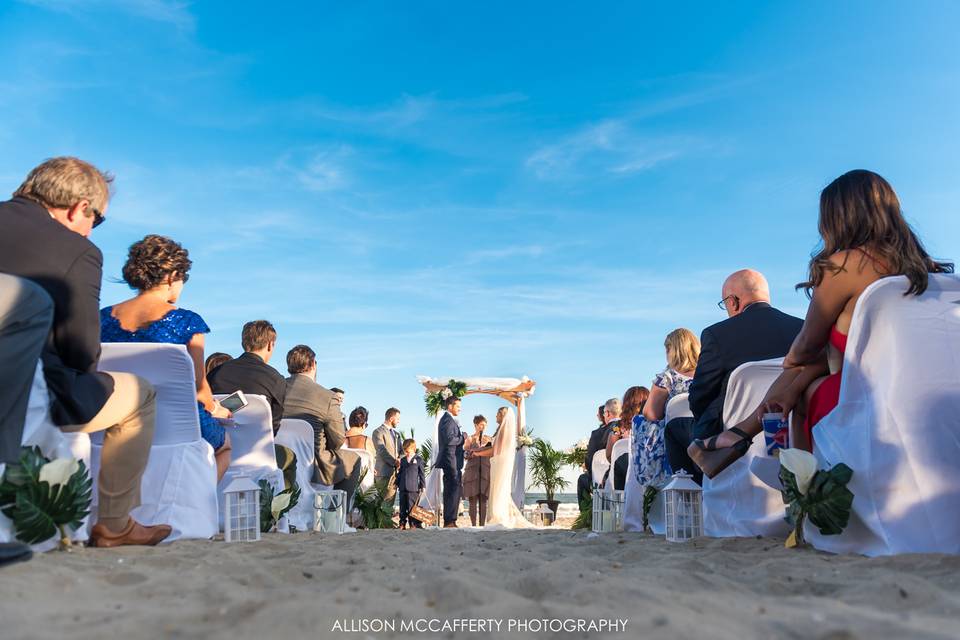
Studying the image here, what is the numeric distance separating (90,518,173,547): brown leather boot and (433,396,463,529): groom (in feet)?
27.4

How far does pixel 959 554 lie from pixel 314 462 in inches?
213

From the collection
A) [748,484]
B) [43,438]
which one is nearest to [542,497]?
[748,484]

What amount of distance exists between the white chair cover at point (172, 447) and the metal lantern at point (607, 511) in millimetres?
3113

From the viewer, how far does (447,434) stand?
11.9 meters

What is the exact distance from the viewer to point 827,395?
329 centimetres

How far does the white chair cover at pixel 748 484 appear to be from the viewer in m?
3.98

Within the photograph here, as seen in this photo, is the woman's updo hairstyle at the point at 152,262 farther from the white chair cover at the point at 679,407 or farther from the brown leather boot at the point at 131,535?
the white chair cover at the point at 679,407

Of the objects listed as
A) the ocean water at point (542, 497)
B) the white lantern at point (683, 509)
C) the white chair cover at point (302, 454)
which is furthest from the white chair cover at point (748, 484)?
the ocean water at point (542, 497)

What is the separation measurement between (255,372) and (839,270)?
4.26 m

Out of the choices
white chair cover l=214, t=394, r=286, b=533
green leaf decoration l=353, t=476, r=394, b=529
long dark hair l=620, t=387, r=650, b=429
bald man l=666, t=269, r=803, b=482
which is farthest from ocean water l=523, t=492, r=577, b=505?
bald man l=666, t=269, r=803, b=482

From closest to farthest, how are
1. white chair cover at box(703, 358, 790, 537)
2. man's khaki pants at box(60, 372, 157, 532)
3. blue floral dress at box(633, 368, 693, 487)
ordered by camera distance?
man's khaki pants at box(60, 372, 157, 532), white chair cover at box(703, 358, 790, 537), blue floral dress at box(633, 368, 693, 487)

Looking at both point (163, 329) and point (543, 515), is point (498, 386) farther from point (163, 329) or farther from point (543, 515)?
point (163, 329)

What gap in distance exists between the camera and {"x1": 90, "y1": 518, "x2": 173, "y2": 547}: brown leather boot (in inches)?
127

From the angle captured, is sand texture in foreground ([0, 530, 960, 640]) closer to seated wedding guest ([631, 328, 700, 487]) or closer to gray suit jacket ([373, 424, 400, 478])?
seated wedding guest ([631, 328, 700, 487])
